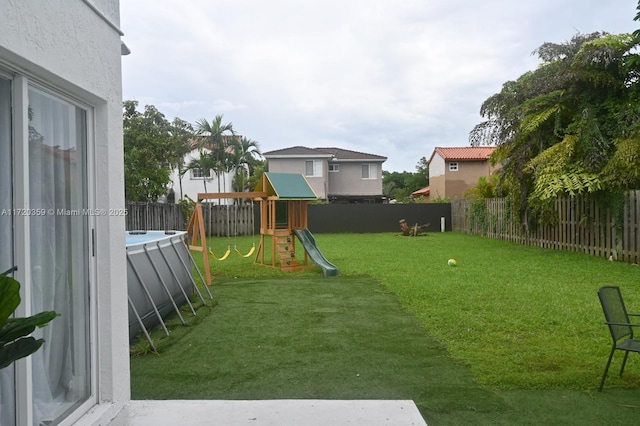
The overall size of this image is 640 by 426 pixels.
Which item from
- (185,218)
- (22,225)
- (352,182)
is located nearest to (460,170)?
(352,182)

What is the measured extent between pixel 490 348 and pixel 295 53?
1182 centimetres

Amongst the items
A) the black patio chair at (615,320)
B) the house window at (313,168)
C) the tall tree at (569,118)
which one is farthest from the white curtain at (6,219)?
the house window at (313,168)

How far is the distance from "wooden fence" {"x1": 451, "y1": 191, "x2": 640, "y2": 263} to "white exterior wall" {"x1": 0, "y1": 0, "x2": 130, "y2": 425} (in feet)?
39.8

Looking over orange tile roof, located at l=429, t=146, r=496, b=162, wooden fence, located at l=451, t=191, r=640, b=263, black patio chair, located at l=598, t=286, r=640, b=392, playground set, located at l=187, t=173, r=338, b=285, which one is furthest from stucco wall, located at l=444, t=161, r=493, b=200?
black patio chair, located at l=598, t=286, r=640, b=392

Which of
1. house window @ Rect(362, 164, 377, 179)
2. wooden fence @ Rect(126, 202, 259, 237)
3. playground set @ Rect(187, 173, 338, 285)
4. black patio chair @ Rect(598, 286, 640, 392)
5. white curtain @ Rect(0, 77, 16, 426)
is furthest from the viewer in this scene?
house window @ Rect(362, 164, 377, 179)

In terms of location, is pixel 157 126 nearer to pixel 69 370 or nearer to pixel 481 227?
pixel 481 227

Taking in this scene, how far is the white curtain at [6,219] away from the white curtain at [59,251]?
200mm

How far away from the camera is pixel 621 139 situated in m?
12.9

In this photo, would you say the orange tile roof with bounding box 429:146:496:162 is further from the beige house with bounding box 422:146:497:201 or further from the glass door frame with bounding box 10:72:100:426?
the glass door frame with bounding box 10:72:100:426

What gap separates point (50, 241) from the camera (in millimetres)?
2797

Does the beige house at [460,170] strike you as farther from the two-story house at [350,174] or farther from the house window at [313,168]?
the house window at [313,168]

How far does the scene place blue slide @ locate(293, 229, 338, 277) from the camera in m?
11.3

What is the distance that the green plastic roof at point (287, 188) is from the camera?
13078 millimetres

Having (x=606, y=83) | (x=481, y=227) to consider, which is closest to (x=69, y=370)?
(x=606, y=83)
